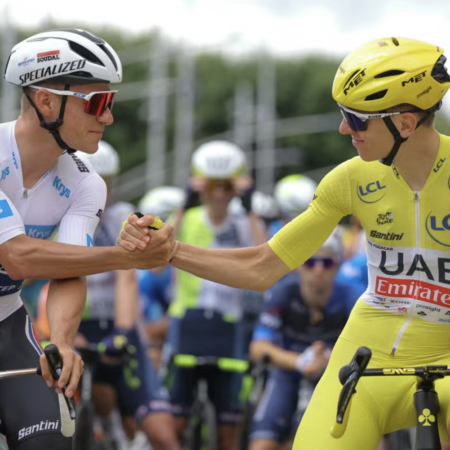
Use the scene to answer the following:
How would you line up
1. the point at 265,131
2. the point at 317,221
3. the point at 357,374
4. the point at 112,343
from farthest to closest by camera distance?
the point at 265,131
the point at 112,343
the point at 317,221
the point at 357,374


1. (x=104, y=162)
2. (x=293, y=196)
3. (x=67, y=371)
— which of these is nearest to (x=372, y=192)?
(x=67, y=371)

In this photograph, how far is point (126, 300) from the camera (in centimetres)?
923

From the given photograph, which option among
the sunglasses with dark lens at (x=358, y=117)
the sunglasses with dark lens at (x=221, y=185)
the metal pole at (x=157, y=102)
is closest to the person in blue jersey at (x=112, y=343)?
the sunglasses with dark lens at (x=221, y=185)

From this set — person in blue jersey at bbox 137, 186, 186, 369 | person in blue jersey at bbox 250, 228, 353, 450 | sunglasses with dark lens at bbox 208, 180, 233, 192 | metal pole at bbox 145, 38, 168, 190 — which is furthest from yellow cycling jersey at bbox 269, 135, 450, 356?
metal pole at bbox 145, 38, 168, 190

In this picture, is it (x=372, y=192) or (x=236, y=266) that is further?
(x=236, y=266)

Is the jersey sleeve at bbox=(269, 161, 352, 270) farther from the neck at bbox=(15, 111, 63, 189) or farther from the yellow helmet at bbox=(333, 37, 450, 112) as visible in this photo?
the neck at bbox=(15, 111, 63, 189)

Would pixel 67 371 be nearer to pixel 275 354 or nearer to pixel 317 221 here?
pixel 317 221

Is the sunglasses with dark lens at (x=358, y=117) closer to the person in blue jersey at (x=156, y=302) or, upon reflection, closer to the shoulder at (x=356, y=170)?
the shoulder at (x=356, y=170)

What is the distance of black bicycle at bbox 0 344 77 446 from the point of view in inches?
187

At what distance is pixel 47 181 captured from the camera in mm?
5527

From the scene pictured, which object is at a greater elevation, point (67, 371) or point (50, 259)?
point (50, 259)

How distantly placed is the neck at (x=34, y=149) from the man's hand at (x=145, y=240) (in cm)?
52

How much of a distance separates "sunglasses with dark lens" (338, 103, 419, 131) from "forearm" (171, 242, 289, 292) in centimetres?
86

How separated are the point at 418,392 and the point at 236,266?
49.9 inches
